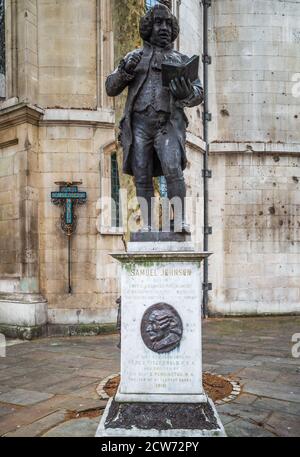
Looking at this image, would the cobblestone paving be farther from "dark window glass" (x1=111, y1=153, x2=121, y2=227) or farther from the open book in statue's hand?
the open book in statue's hand

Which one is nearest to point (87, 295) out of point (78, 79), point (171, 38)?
point (78, 79)

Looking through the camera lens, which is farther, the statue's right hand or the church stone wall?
the church stone wall

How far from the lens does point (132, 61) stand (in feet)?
13.9

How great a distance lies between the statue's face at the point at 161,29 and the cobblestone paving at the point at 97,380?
3.85 meters

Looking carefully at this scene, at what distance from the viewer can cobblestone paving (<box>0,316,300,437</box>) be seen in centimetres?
451

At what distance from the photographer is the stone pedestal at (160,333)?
3.97m

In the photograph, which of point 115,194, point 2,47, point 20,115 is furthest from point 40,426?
point 2,47

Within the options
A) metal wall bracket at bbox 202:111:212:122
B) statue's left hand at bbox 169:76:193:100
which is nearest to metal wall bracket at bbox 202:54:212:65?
metal wall bracket at bbox 202:111:212:122

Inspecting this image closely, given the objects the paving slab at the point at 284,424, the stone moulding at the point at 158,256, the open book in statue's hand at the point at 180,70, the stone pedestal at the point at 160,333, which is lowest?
the paving slab at the point at 284,424

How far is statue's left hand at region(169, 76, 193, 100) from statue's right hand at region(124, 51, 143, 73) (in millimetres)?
461

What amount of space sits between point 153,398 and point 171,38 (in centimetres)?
347

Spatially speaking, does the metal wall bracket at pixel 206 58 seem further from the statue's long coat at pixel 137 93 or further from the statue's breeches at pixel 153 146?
the statue's breeches at pixel 153 146

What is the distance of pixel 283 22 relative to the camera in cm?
1254

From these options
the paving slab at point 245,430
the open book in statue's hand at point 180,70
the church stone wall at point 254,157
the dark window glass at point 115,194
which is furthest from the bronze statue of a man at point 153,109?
the church stone wall at point 254,157
